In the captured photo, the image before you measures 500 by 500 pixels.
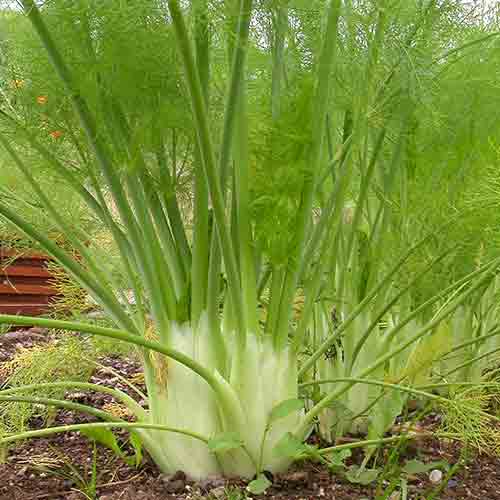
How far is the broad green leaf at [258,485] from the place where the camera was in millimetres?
938

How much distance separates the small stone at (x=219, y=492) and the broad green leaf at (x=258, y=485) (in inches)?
1.5

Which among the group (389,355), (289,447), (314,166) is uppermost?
(314,166)

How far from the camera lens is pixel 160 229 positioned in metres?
1.08

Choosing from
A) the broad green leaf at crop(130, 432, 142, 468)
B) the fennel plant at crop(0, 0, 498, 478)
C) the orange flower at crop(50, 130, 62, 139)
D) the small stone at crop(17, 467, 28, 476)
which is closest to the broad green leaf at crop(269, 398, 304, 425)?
the fennel plant at crop(0, 0, 498, 478)

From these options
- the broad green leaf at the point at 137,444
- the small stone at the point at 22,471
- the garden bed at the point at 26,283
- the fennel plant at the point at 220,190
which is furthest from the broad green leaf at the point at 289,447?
the garden bed at the point at 26,283

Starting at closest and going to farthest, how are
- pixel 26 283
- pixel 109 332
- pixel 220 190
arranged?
pixel 109 332
pixel 220 190
pixel 26 283

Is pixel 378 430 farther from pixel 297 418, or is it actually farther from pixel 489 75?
pixel 489 75

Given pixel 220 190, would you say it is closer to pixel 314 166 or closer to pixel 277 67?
pixel 314 166

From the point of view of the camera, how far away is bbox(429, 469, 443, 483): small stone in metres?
1.08

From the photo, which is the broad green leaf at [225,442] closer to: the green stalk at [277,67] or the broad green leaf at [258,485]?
the broad green leaf at [258,485]

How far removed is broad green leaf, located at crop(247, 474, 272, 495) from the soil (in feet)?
0.07

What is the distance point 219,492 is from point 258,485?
0.06m

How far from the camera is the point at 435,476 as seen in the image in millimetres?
1088

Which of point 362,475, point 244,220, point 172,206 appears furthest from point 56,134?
point 362,475
